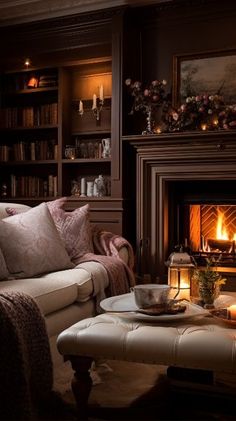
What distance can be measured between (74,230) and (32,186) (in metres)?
1.80

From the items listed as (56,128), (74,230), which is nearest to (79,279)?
(74,230)

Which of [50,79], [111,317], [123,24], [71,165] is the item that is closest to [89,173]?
[71,165]

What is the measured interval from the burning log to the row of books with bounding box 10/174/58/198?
163cm

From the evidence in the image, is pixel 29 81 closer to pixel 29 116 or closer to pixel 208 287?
pixel 29 116

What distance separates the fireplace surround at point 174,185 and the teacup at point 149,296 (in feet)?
7.33

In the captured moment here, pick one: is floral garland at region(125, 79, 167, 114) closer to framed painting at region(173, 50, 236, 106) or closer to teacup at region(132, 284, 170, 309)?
framed painting at region(173, 50, 236, 106)

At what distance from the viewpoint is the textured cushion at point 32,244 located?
268 centimetres

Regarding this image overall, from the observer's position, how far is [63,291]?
98.6 inches

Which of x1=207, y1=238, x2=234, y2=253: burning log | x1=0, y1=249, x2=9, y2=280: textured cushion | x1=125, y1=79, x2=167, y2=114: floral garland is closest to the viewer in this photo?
x1=0, y1=249, x2=9, y2=280: textured cushion

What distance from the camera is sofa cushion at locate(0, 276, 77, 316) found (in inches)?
90.3

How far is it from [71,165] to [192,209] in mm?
1330

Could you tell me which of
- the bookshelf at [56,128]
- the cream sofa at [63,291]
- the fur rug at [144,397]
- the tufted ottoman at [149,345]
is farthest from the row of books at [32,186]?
the tufted ottoman at [149,345]

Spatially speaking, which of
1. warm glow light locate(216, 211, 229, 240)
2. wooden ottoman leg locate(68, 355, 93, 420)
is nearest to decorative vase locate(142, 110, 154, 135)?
warm glow light locate(216, 211, 229, 240)

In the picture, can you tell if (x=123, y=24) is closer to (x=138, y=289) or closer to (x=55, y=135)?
(x=55, y=135)
